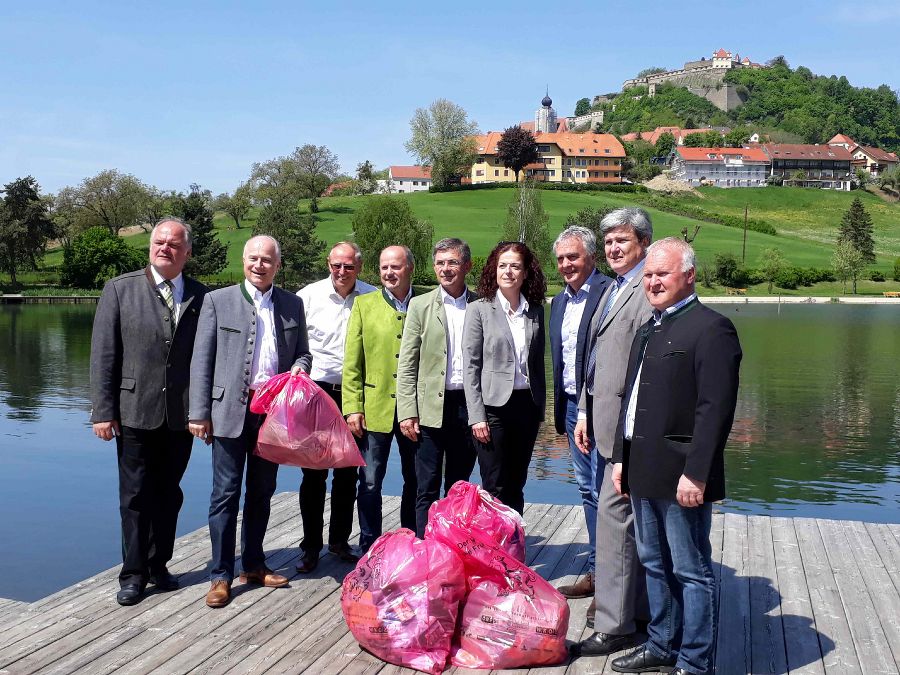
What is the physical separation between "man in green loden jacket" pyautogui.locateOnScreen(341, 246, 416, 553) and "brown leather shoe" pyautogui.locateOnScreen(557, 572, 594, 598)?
1137mm

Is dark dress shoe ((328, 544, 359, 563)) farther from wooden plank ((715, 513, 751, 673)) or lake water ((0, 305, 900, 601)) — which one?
lake water ((0, 305, 900, 601))

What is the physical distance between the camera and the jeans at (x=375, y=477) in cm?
523

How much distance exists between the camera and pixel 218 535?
476 cm

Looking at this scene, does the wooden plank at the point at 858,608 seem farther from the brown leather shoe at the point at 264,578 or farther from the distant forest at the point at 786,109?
the distant forest at the point at 786,109

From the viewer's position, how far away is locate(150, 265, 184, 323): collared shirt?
4.87m

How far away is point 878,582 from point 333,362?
3.54 metres

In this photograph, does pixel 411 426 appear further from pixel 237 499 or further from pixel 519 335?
pixel 237 499

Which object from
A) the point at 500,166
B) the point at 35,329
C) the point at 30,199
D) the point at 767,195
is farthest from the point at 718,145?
the point at 35,329

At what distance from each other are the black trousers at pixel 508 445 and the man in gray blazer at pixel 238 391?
1.15 metres

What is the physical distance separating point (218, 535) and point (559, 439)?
968 cm

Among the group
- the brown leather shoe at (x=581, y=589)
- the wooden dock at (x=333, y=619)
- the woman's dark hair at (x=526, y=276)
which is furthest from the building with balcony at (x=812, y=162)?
the brown leather shoe at (x=581, y=589)

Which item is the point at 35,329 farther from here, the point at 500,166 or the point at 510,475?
the point at 500,166

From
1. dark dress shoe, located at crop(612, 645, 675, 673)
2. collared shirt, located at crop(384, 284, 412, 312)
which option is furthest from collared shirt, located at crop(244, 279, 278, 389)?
dark dress shoe, located at crop(612, 645, 675, 673)

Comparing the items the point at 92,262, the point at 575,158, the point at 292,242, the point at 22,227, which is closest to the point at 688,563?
the point at 292,242
